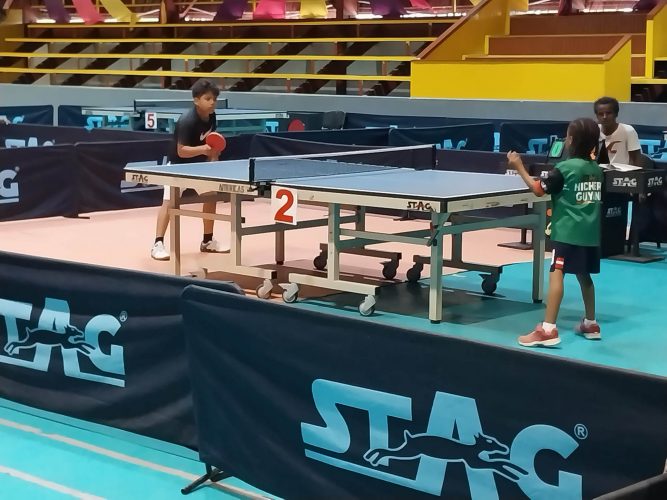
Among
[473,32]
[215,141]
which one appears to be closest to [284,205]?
[215,141]

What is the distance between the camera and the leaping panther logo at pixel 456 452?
3607 millimetres

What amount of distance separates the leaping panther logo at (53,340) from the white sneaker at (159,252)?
375 centimetres

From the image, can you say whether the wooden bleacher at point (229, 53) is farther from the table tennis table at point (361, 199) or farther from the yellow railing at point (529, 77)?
the table tennis table at point (361, 199)

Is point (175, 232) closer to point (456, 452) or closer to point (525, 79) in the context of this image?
point (456, 452)

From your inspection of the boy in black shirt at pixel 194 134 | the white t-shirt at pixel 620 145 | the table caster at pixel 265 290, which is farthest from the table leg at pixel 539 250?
the boy in black shirt at pixel 194 134

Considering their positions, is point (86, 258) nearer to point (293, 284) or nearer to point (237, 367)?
point (293, 284)

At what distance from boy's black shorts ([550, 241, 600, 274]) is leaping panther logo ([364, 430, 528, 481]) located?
2.98m

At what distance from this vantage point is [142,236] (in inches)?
435

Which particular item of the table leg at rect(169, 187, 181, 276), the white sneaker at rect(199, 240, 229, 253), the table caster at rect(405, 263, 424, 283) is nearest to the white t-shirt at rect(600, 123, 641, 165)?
the table caster at rect(405, 263, 424, 283)

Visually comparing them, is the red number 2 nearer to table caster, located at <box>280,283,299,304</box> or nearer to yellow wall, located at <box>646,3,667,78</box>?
table caster, located at <box>280,283,299,304</box>

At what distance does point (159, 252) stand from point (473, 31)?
11307 millimetres

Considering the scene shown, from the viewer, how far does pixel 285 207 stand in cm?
748

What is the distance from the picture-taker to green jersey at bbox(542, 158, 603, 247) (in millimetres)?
6539

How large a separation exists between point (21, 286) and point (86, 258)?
4185 mm
